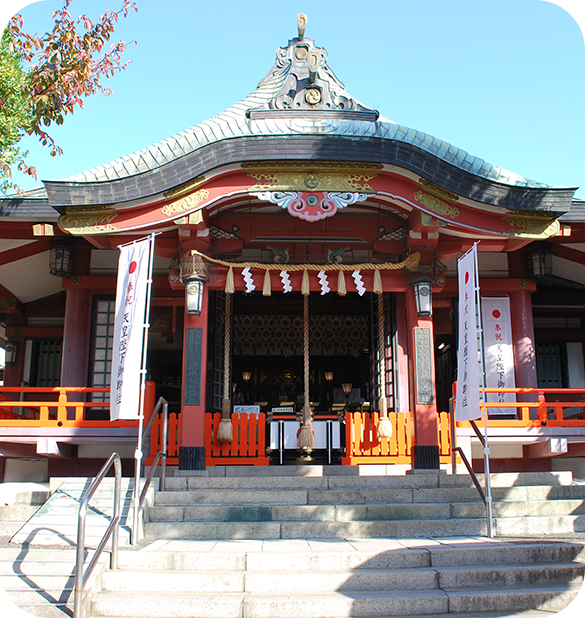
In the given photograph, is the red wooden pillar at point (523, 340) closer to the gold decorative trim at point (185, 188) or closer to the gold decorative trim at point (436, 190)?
the gold decorative trim at point (436, 190)

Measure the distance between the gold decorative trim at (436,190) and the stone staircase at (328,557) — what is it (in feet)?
Result: 12.5

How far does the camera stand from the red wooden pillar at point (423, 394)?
8742 millimetres

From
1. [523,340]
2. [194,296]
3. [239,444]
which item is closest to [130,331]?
[194,296]

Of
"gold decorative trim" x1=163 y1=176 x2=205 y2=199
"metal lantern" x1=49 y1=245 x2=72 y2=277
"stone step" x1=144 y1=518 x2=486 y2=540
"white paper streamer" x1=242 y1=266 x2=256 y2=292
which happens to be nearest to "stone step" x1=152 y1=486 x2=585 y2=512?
"stone step" x1=144 y1=518 x2=486 y2=540

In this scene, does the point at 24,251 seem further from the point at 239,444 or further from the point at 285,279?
the point at 239,444

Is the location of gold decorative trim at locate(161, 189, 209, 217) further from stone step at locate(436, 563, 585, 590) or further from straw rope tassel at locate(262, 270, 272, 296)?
stone step at locate(436, 563, 585, 590)

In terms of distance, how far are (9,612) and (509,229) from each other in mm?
7659

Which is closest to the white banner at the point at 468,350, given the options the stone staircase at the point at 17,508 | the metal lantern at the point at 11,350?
the stone staircase at the point at 17,508

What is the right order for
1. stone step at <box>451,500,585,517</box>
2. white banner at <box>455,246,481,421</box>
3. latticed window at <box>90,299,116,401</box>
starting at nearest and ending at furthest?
stone step at <box>451,500,585,517</box>
white banner at <box>455,246,481,421</box>
latticed window at <box>90,299,116,401</box>

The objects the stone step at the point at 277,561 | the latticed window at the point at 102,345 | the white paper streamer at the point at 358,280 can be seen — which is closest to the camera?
the stone step at the point at 277,561

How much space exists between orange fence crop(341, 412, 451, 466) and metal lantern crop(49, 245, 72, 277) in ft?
17.9

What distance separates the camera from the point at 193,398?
8.64 m

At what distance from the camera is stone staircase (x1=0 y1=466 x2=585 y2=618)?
16.1 feet

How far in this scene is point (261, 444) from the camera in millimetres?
9469
